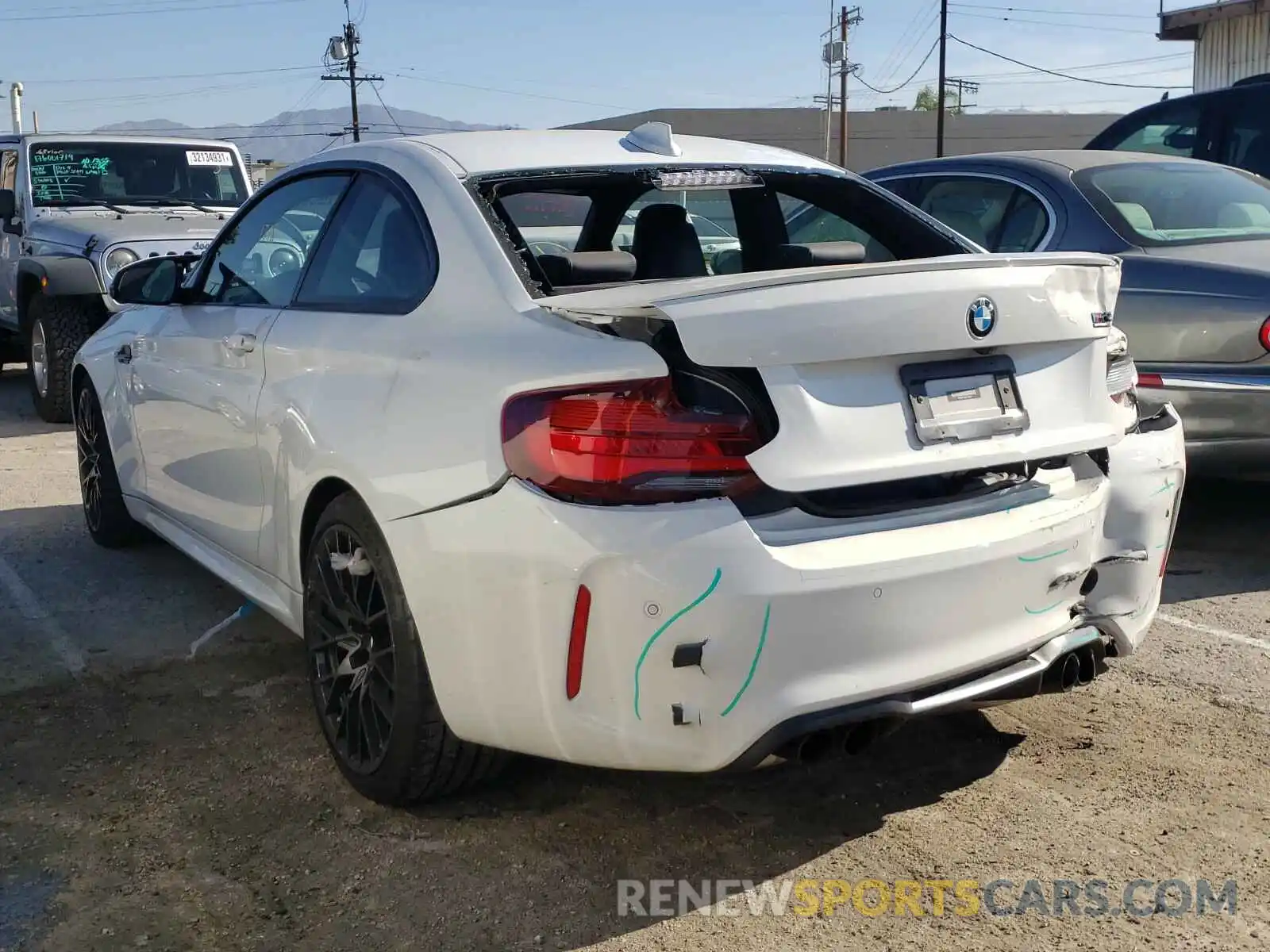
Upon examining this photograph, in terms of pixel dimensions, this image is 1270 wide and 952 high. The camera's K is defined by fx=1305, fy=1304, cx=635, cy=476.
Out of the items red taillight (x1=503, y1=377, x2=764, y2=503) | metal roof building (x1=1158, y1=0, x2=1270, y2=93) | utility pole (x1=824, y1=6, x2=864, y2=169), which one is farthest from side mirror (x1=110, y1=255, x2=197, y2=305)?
utility pole (x1=824, y1=6, x2=864, y2=169)

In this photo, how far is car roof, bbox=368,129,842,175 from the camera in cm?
342

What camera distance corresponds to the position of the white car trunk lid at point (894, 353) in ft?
8.23

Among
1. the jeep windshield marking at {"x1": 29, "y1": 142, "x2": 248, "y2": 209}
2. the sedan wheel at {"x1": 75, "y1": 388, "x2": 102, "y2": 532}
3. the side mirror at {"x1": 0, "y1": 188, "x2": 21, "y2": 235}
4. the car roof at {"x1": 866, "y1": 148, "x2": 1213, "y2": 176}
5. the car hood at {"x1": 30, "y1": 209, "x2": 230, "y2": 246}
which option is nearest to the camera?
the sedan wheel at {"x1": 75, "y1": 388, "x2": 102, "y2": 532}

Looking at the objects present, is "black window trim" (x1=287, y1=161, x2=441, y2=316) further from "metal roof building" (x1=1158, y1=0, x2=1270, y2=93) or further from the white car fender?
"metal roof building" (x1=1158, y1=0, x2=1270, y2=93)

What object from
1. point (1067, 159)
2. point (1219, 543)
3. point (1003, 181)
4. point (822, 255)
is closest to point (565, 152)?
point (822, 255)

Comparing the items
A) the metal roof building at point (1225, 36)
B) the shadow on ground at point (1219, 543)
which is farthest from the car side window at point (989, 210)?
the metal roof building at point (1225, 36)

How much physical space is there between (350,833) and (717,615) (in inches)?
46.6

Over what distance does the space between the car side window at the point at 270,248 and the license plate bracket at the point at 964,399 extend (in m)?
1.82

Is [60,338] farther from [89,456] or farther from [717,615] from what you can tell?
[717,615]

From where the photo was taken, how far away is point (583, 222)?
4547 millimetres

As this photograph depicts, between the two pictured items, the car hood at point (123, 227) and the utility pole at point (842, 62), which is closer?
the car hood at point (123, 227)

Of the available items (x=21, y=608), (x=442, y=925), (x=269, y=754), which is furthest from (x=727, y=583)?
(x=21, y=608)

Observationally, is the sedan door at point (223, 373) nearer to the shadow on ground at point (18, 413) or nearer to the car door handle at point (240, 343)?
the car door handle at point (240, 343)

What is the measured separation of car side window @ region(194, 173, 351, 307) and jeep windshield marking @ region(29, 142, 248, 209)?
20.1 feet
